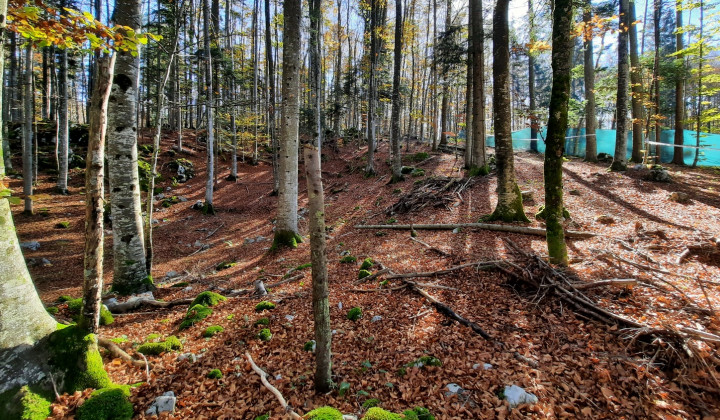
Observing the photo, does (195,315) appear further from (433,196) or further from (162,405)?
(433,196)

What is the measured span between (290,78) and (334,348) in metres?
6.77

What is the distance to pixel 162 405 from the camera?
280 cm

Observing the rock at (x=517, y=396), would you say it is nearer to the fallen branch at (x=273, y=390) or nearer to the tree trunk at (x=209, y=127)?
the fallen branch at (x=273, y=390)

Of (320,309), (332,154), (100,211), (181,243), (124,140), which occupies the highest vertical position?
(332,154)

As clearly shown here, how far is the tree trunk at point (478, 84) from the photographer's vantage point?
433 inches

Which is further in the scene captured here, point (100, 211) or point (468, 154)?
point (468, 154)

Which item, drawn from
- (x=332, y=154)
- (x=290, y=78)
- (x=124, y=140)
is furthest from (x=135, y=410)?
(x=332, y=154)

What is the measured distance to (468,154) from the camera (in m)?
14.1

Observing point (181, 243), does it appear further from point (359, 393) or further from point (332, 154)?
point (332, 154)

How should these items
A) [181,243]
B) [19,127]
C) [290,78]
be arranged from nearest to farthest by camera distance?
[290,78] < [181,243] < [19,127]

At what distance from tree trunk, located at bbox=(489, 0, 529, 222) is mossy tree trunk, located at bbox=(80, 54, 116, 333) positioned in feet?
24.1

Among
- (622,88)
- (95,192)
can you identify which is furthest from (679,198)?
(95,192)

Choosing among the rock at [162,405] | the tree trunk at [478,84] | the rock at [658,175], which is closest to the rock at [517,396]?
the rock at [162,405]

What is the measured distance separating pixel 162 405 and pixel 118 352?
46.3 inches
